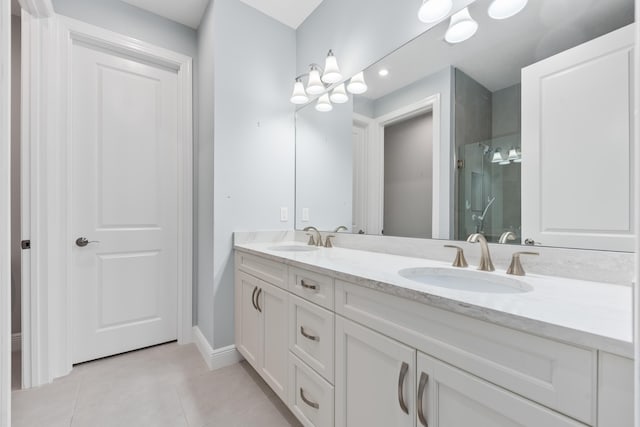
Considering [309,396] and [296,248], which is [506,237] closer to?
[309,396]

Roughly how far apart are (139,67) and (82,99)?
1.56ft

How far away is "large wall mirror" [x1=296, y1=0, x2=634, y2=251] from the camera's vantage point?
2.72ft

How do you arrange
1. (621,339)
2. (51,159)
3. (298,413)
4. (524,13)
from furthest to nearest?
(51,159) → (298,413) → (524,13) → (621,339)

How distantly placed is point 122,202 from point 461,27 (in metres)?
2.39

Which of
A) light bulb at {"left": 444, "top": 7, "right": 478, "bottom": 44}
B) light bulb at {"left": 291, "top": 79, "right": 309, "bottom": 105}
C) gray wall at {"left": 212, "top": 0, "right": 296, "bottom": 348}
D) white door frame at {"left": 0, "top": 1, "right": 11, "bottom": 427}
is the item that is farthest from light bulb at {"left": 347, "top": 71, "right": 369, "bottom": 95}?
white door frame at {"left": 0, "top": 1, "right": 11, "bottom": 427}

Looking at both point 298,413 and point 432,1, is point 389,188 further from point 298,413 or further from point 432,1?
point 298,413

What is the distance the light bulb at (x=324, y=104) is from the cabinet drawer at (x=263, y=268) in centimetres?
120

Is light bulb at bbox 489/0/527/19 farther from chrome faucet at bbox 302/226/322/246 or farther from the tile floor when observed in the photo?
the tile floor

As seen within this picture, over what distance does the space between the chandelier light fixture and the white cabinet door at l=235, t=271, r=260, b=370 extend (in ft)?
4.39

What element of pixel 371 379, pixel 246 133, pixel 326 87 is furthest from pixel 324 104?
pixel 371 379

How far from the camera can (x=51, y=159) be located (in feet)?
5.63

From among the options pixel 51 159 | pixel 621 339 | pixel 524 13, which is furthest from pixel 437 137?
pixel 51 159

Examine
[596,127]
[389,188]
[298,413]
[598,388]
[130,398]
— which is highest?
[596,127]

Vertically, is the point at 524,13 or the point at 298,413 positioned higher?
the point at 524,13
